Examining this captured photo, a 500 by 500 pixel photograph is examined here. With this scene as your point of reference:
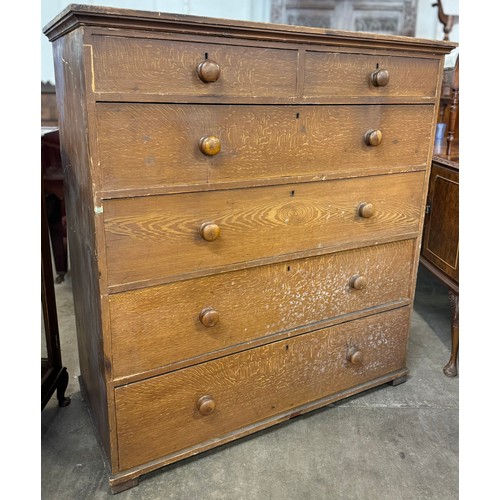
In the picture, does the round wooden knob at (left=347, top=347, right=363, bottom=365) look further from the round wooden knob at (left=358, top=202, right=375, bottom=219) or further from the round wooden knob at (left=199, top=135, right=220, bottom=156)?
the round wooden knob at (left=199, top=135, right=220, bottom=156)

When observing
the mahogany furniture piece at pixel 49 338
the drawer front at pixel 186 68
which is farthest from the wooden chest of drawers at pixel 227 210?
the mahogany furniture piece at pixel 49 338

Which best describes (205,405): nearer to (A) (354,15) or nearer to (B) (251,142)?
(B) (251,142)

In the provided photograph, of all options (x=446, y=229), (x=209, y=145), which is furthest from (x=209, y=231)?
(x=446, y=229)

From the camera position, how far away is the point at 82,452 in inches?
63.8

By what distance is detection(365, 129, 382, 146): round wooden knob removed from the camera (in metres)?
1.53

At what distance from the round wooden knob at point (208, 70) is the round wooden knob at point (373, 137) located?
560 mm

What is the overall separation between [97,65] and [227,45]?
334mm

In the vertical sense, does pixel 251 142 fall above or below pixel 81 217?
above

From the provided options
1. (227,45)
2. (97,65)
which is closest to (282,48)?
(227,45)

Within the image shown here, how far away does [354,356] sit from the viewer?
1793mm

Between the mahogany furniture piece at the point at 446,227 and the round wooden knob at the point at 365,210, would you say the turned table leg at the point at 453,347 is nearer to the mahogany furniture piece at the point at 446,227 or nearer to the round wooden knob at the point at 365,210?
the mahogany furniture piece at the point at 446,227

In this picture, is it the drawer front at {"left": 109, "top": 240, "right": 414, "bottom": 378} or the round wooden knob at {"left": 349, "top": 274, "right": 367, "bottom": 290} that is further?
the round wooden knob at {"left": 349, "top": 274, "right": 367, "bottom": 290}

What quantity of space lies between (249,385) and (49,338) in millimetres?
750

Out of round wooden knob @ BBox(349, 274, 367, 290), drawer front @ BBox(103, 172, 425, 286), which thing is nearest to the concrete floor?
round wooden knob @ BBox(349, 274, 367, 290)
